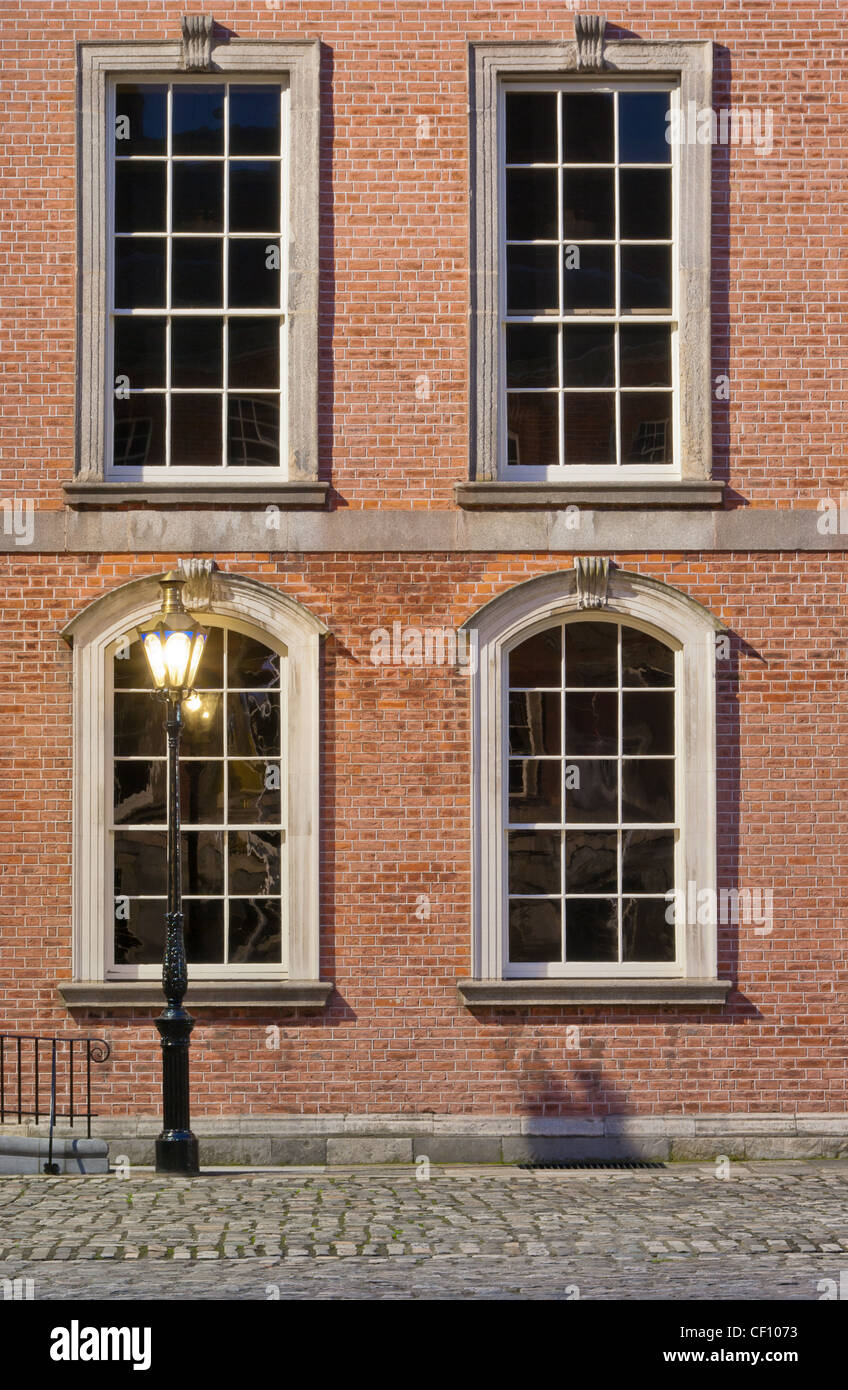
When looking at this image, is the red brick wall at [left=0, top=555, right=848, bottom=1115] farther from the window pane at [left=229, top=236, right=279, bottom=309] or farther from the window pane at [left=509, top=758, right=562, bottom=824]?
the window pane at [left=229, top=236, right=279, bottom=309]

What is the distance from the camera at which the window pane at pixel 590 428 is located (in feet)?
43.0

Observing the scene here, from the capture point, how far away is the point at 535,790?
12.9 meters

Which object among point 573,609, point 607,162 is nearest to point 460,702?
point 573,609

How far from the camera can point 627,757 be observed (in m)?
12.9

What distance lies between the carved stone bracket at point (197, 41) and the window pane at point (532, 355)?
295 cm

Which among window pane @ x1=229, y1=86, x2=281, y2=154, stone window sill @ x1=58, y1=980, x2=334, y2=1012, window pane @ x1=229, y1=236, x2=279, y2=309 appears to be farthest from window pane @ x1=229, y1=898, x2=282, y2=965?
window pane @ x1=229, y1=86, x2=281, y2=154

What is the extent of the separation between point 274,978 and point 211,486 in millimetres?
3555

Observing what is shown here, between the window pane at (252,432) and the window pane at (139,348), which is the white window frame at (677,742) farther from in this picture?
the window pane at (139,348)

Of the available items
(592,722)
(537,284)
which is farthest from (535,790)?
(537,284)

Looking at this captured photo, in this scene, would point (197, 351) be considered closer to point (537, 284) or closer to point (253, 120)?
point (253, 120)

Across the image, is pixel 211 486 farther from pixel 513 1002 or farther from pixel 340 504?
pixel 513 1002

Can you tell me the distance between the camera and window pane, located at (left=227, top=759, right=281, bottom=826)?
42.1 feet

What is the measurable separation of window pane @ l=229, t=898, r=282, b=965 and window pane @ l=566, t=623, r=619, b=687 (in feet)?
8.97

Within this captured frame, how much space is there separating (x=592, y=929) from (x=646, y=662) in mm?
1983
